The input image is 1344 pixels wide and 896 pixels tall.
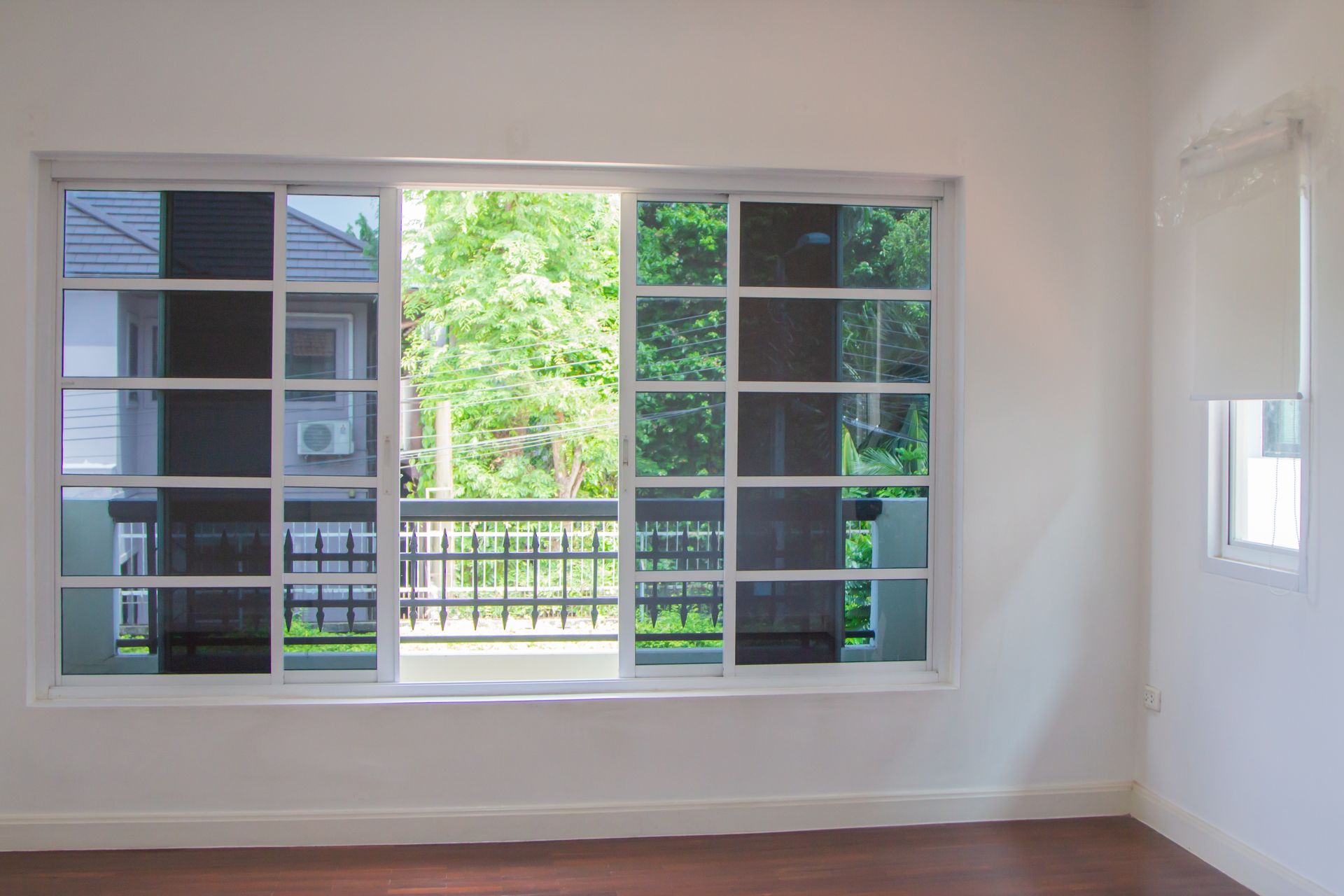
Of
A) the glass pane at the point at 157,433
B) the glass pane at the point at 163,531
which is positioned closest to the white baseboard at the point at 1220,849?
the glass pane at the point at 163,531

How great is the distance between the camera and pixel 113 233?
9.30ft

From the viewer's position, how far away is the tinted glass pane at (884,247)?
10.0 ft

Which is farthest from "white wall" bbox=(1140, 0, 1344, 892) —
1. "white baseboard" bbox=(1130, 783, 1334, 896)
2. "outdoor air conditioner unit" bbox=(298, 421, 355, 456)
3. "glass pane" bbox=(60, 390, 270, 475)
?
"glass pane" bbox=(60, 390, 270, 475)

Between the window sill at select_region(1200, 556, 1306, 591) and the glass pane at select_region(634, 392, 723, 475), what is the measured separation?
162 cm

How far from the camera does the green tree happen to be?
703 cm

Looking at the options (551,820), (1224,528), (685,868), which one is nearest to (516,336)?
(551,820)

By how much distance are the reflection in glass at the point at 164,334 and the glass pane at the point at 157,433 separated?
79mm

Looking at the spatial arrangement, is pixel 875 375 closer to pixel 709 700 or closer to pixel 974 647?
pixel 974 647

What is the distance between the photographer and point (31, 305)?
2.74 meters

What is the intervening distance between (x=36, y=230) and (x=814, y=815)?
3.23 m

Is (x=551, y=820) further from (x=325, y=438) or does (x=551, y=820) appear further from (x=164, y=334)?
(x=164, y=334)

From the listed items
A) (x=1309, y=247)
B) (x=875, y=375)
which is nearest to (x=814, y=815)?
(x=875, y=375)

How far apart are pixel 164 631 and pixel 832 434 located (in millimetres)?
2374

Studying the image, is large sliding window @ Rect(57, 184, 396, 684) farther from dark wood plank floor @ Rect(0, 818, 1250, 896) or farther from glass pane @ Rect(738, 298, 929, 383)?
glass pane @ Rect(738, 298, 929, 383)
